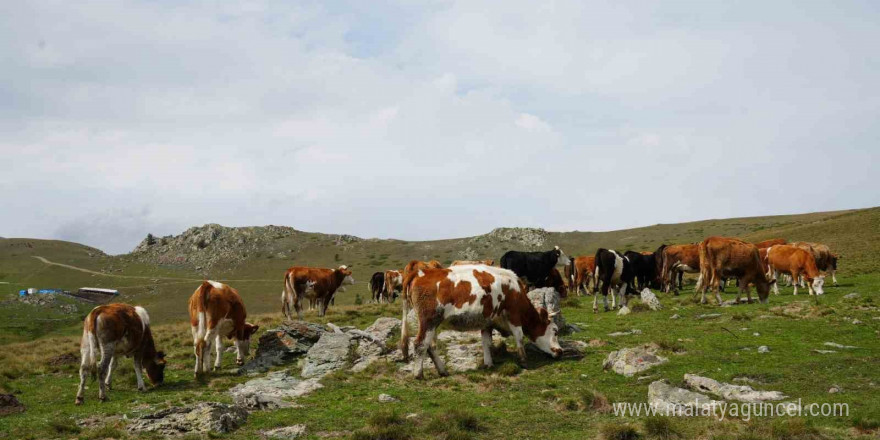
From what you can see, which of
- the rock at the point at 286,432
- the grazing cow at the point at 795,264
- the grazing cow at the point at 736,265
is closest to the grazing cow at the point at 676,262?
the grazing cow at the point at 795,264

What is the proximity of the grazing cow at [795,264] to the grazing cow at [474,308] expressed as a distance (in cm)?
1823

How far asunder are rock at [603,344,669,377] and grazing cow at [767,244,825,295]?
17.4 metres

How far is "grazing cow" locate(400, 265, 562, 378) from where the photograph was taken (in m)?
14.8

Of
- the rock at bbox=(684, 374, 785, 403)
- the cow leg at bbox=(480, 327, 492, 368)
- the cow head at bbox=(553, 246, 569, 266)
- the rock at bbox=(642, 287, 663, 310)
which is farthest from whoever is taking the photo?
the cow head at bbox=(553, 246, 569, 266)

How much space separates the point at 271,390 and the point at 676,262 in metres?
27.2

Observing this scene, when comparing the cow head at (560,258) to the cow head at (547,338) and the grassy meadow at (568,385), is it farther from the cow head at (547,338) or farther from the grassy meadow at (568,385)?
the cow head at (547,338)

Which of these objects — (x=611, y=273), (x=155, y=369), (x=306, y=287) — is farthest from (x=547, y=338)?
(x=306, y=287)

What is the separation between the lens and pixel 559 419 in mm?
10859

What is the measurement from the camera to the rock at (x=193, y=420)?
10.8m

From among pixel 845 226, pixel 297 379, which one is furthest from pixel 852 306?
pixel 845 226

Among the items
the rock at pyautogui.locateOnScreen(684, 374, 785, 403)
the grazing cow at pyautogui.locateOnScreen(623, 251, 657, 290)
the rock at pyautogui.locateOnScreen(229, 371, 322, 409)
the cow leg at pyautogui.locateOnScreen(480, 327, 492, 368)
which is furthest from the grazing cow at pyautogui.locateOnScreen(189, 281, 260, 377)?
the grazing cow at pyautogui.locateOnScreen(623, 251, 657, 290)

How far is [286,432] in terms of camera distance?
10859mm

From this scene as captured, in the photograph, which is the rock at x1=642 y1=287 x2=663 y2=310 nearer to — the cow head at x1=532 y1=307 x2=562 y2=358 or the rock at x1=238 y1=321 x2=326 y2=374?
the cow head at x1=532 y1=307 x2=562 y2=358

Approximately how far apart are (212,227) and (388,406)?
11766 centimetres
